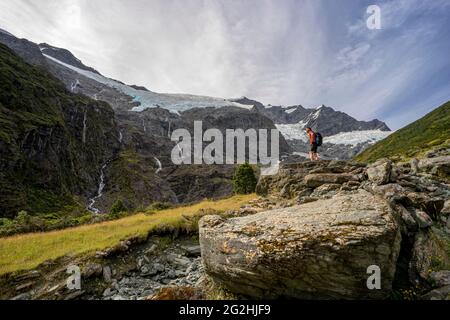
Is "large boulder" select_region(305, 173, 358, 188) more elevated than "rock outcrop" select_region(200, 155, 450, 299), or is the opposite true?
"large boulder" select_region(305, 173, 358, 188)

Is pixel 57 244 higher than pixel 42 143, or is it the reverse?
pixel 42 143

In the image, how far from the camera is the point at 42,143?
107000 millimetres

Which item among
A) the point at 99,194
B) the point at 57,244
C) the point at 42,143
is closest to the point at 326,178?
the point at 57,244

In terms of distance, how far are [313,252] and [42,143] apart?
12133 cm

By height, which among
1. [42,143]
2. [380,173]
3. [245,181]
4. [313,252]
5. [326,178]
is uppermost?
[42,143]

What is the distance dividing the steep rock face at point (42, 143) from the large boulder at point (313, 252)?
3445 inches

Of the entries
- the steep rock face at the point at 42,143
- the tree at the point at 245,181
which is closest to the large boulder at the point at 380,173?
the tree at the point at 245,181

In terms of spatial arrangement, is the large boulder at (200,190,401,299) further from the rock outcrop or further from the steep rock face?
the steep rock face

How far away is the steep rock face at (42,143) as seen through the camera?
89438 mm

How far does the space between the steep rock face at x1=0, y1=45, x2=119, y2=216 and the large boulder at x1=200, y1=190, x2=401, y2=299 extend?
87.5 metres

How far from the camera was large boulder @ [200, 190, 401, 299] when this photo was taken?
8.45 meters

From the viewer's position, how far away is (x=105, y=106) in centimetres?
18338

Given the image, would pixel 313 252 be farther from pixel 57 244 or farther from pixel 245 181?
pixel 245 181

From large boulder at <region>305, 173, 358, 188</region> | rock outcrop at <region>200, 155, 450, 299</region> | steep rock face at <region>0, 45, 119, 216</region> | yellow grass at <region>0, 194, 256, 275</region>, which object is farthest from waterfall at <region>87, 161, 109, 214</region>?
rock outcrop at <region>200, 155, 450, 299</region>
